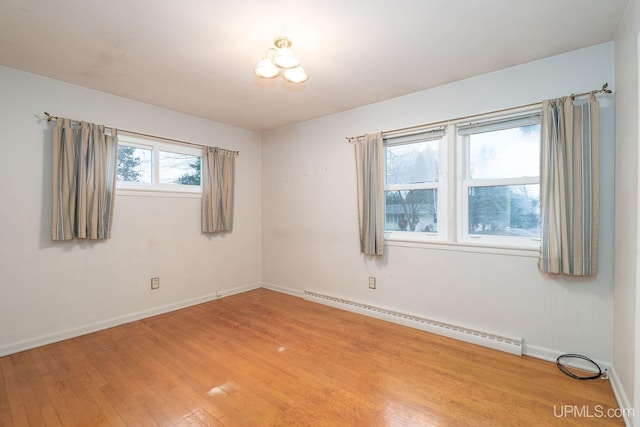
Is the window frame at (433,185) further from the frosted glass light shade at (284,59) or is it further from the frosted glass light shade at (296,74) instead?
the frosted glass light shade at (284,59)

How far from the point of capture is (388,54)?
2410 mm

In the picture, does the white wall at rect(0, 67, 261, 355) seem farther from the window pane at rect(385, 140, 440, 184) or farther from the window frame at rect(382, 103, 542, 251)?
the window frame at rect(382, 103, 542, 251)

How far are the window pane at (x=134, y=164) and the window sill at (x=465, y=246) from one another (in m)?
2.94

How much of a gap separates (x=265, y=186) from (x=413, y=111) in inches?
99.3

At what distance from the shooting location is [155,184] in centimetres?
357

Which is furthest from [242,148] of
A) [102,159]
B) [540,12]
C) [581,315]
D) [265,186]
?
[581,315]

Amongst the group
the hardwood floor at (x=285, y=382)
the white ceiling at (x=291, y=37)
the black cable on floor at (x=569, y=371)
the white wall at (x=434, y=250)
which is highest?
the white ceiling at (x=291, y=37)

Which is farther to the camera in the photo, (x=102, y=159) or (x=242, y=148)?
(x=242, y=148)

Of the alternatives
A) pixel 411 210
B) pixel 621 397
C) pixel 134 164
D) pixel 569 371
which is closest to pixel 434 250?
pixel 411 210

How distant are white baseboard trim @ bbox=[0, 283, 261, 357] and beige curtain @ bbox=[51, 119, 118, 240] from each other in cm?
92

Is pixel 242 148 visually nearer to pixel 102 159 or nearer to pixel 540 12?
pixel 102 159

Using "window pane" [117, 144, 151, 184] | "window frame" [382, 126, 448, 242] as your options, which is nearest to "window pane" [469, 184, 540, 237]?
"window frame" [382, 126, 448, 242]

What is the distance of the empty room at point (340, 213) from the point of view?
1896mm

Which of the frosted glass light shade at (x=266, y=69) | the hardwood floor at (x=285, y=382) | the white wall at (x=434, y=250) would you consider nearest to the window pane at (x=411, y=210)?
the white wall at (x=434, y=250)
